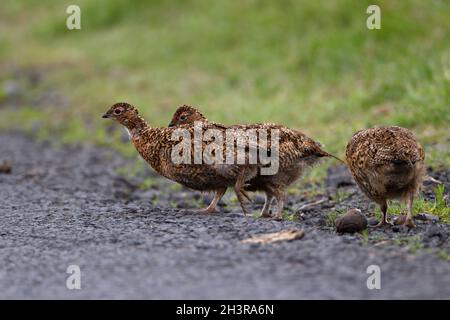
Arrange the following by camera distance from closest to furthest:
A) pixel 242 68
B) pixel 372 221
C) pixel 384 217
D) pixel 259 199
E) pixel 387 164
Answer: pixel 387 164 → pixel 384 217 → pixel 372 221 → pixel 259 199 → pixel 242 68

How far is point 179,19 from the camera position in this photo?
19.5 meters

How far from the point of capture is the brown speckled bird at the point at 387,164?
6551 millimetres

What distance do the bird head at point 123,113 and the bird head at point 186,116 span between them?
404 millimetres

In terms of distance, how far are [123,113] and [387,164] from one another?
10.0 ft

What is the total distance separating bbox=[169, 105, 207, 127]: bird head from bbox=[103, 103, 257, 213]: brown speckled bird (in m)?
0.34

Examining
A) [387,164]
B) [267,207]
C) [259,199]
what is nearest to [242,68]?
[259,199]

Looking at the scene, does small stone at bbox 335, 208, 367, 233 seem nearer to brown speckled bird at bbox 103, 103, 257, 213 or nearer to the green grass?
the green grass

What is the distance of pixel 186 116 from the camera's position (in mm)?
8492

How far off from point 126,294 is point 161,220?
2179 millimetres

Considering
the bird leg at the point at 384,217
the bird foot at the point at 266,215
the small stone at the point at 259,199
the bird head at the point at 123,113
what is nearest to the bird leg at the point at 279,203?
the bird foot at the point at 266,215

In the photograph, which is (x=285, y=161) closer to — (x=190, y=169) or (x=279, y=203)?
(x=279, y=203)

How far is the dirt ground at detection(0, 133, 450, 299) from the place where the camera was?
199 inches

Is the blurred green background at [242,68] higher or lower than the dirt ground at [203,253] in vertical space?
higher

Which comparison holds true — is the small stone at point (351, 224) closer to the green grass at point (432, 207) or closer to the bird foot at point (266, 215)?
the green grass at point (432, 207)
